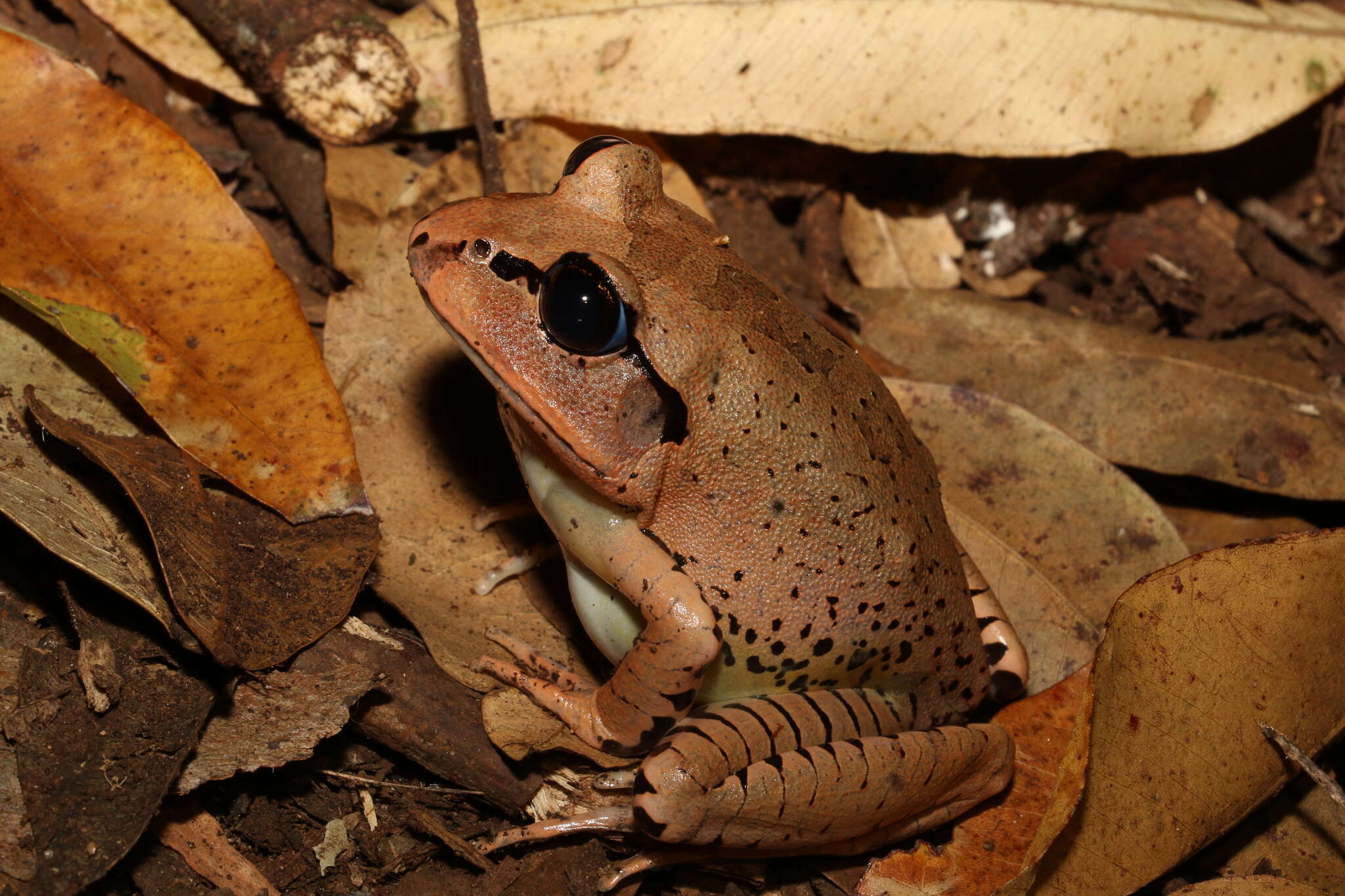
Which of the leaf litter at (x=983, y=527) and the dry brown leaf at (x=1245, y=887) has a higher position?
the leaf litter at (x=983, y=527)

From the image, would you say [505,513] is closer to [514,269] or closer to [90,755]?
[514,269]

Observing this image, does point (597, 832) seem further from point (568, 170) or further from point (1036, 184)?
point (1036, 184)

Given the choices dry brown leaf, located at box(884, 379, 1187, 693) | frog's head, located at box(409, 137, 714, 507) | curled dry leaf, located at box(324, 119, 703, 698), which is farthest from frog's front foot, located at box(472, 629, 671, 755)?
dry brown leaf, located at box(884, 379, 1187, 693)

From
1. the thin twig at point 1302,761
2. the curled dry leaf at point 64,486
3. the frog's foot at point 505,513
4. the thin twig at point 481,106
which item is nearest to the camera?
the curled dry leaf at point 64,486

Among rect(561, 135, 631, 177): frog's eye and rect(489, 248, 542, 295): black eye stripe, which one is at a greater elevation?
rect(561, 135, 631, 177): frog's eye

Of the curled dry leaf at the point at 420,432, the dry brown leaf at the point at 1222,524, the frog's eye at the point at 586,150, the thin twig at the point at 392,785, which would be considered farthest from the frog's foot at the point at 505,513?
the dry brown leaf at the point at 1222,524

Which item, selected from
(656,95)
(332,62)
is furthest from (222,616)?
(656,95)

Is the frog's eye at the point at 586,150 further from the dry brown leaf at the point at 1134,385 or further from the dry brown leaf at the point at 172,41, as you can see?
the dry brown leaf at the point at 172,41

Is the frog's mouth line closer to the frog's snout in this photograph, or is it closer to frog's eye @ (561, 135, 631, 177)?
the frog's snout
